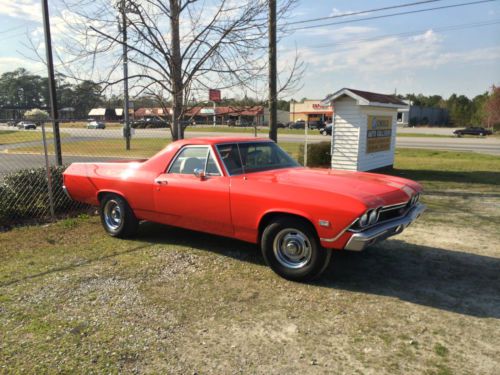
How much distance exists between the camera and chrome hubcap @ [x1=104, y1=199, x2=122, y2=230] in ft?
20.6

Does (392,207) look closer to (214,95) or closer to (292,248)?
(292,248)

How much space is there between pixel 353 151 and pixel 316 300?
9.07 m

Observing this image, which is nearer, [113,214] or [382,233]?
[382,233]

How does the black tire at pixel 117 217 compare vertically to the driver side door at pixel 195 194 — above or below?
below

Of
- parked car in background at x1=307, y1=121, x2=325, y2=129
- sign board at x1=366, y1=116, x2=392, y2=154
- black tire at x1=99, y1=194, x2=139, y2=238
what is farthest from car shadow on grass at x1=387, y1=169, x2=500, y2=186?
parked car in background at x1=307, y1=121, x2=325, y2=129

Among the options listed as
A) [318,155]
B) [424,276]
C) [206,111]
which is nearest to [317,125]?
[318,155]

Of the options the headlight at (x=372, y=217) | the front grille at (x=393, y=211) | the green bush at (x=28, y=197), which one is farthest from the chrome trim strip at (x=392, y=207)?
the green bush at (x=28, y=197)

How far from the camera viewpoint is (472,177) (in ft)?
42.2

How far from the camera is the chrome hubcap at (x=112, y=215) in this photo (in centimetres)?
628

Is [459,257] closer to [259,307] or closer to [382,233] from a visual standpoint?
[382,233]

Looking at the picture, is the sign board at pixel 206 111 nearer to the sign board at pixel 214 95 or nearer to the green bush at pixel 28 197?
the sign board at pixel 214 95

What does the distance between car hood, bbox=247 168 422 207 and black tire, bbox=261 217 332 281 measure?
1.39ft

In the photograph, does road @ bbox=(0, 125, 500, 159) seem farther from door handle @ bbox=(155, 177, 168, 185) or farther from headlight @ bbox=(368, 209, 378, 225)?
headlight @ bbox=(368, 209, 378, 225)

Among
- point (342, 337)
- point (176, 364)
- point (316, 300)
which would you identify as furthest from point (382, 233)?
point (176, 364)
